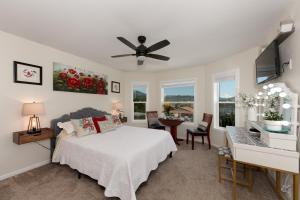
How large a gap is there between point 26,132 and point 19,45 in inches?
62.4

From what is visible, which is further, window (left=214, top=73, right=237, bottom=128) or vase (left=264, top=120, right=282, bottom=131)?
window (left=214, top=73, right=237, bottom=128)

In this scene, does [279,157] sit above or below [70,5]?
below

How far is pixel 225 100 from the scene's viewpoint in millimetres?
3764

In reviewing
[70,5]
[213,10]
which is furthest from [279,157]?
[70,5]

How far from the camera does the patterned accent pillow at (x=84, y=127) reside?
2.70m

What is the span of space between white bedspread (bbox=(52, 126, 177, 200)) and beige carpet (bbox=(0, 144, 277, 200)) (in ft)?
0.69

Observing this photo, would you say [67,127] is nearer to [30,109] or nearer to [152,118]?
[30,109]

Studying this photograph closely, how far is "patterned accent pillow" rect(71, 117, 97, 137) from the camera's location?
106 inches

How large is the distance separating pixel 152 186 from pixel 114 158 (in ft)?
2.69

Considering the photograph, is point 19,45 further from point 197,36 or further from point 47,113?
point 197,36

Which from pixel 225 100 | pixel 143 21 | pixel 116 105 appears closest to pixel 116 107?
pixel 116 105

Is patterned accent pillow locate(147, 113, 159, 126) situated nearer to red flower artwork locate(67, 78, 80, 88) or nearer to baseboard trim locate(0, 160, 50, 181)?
red flower artwork locate(67, 78, 80, 88)

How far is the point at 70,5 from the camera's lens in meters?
1.66

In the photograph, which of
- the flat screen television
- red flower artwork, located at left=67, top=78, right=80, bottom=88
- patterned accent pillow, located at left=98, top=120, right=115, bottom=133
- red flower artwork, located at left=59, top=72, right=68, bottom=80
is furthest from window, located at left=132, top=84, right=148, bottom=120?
the flat screen television
